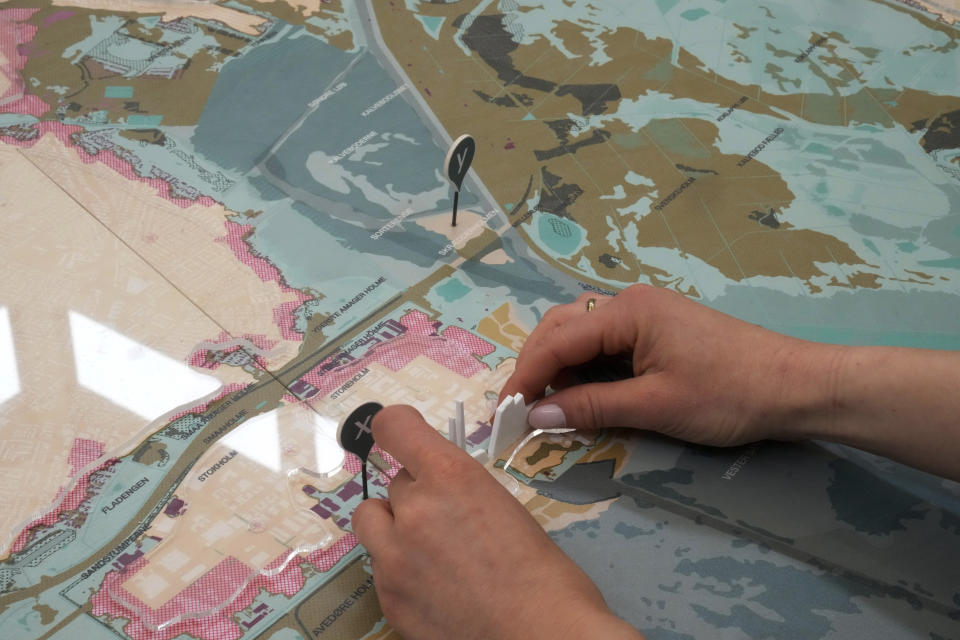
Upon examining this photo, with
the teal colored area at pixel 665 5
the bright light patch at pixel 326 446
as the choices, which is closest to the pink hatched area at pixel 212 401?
the bright light patch at pixel 326 446

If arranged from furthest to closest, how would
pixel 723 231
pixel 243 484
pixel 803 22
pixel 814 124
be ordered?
pixel 803 22 → pixel 814 124 → pixel 723 231 → pixel 243 484

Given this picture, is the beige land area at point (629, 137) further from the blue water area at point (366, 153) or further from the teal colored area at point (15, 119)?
the teal colored area at point (15, 119)

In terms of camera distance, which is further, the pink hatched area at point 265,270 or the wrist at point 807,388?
the pink hatched area at point 265,270

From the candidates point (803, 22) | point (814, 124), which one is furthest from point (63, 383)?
point (803, 22)

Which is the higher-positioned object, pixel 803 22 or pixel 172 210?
pixel 803 22

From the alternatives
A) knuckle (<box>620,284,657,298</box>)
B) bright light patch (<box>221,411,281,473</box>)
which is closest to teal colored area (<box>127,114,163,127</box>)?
bright light patch (<box>221,411,281,473</box>)

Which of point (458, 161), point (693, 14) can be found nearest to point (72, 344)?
point (458, 161)

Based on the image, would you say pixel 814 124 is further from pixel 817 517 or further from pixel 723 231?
pixel 817 517
